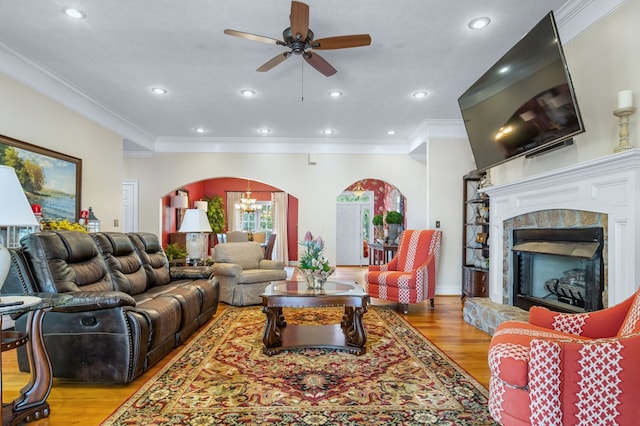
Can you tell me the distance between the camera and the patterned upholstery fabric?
4480 mm

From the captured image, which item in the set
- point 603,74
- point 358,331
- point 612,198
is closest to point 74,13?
point 358,331

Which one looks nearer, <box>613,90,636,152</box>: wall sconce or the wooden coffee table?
<box>613,90,636,152</box>: wall sconce

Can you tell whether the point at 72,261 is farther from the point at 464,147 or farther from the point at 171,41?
the point at 464,147

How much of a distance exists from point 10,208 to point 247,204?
354 inches

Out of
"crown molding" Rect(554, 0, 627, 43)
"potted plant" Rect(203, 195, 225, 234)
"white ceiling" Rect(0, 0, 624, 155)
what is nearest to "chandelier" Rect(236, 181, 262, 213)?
"potted plant" Rect(203, 195, 225, 234)

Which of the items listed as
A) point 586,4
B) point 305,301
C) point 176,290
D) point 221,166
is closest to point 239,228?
point 221,166

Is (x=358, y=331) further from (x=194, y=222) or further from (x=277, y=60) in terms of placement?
(x=194, y=222)

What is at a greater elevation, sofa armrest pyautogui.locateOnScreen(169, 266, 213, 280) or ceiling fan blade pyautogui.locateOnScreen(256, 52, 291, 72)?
ceiling fan blade pyautogui.locateOnScreen(256, 52, 291, 72)

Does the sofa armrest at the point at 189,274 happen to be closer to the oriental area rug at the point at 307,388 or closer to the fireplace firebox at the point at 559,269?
the oriental area rug at the point at 307,388

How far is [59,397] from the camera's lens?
2219mm

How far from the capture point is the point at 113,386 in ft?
7.85

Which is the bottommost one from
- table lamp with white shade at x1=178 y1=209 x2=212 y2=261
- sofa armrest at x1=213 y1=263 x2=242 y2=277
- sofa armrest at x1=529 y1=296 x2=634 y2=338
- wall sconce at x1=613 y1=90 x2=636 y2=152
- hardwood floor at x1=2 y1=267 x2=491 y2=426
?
hardwood floor at x1=2 y1=267 x2=491 y2=426

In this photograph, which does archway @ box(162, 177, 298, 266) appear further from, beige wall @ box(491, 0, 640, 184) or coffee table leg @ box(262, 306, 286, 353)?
beige wall @ box(491, 0, 640, 184)

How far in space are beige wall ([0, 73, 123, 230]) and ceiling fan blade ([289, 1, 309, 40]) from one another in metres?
2.93
